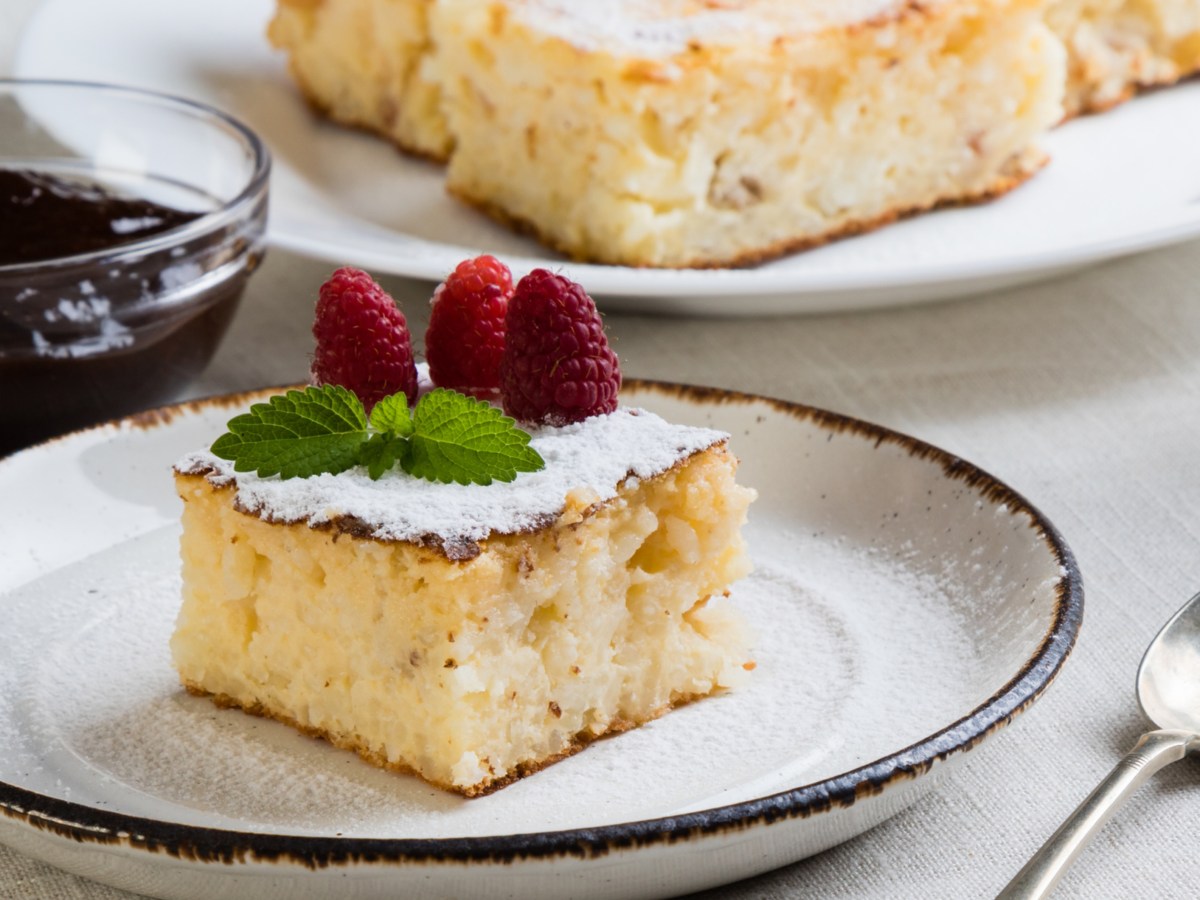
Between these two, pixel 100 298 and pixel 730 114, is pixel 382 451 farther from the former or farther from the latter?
pixel 730 114

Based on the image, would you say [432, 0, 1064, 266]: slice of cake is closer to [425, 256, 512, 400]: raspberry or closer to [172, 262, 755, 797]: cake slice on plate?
[425, 256, 512, 400]: raspberry

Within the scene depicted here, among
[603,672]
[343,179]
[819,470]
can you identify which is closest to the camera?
[603,672]

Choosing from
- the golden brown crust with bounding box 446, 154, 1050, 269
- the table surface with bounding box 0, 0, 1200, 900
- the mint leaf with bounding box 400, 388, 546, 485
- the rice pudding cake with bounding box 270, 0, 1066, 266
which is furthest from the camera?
the golden brown crust with bounding box 446, 154, 1050, 269

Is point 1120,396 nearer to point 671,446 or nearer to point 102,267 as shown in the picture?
point 671,446

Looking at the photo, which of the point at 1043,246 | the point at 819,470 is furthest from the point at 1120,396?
the point at 819,470

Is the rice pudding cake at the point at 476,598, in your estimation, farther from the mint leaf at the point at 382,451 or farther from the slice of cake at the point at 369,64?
the slice of cake at the point at 369,64

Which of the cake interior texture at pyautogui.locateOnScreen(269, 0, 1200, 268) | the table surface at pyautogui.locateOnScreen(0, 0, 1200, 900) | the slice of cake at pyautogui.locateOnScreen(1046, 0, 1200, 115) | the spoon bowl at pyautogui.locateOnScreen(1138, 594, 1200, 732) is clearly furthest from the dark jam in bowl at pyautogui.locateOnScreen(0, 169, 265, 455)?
the slice of cake at pyautogui.locateOnScreen(1046, 0, 1200, 115)

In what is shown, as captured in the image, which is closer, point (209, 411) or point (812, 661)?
point (812, 661)

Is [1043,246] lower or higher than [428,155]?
higher
